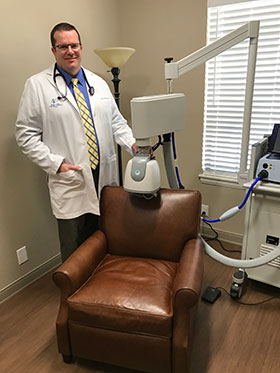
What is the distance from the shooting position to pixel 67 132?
1922mm

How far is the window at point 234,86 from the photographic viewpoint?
2230mm

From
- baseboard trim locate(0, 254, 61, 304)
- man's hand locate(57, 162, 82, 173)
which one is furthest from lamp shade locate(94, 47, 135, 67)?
baseboard trim locate(0, 254, 61, 304)

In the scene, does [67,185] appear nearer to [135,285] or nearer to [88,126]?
[88,126]

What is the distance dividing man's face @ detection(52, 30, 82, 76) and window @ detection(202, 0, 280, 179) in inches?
44.3

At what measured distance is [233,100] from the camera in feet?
8.17

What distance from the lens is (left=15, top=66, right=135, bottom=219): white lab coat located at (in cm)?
187

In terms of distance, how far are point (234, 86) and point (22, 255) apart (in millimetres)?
2026

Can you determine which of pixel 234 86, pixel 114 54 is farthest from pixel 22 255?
pixel 234 86

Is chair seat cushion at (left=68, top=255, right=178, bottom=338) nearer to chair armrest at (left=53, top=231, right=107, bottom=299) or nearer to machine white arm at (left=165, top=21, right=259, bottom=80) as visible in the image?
chair armrest at (left=53, top=231, right=107, bottom=299)

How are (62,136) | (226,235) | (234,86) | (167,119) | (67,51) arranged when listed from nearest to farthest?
(167,119)
(67,51)
(62,136)
(234,86)
(226,235)

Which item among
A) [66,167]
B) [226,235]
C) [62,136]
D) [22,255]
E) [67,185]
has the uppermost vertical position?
[62,136]

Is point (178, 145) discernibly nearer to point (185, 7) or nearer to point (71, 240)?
point (185, 7)

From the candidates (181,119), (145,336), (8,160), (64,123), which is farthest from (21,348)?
(181,119)

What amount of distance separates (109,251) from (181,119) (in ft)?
3.03
